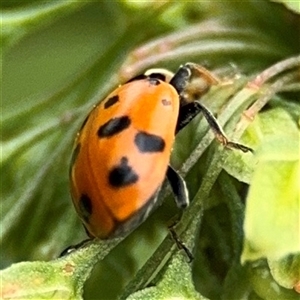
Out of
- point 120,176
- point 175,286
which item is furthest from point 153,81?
point 175,286

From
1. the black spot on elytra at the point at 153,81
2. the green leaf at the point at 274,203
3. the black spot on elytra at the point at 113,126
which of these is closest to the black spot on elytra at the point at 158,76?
the black spot on elytra at the point at 153,81

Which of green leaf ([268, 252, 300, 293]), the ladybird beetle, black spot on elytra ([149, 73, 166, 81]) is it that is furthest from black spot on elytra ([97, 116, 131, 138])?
green leaf ([268, 252, 300, 293])

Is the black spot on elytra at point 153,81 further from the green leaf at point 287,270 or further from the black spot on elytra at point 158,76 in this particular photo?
the green leaf at point 287,270

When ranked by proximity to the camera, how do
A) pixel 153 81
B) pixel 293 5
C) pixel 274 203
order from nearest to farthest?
pixel 274 203, pixel 293 5, pixel 153 81

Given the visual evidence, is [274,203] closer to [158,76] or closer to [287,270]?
[287,270]

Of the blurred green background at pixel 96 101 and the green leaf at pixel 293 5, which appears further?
the blurred green background at pixel 96 101

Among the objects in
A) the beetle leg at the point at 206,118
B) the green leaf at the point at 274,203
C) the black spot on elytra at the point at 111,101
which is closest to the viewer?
the green leaf at the point at 274,203

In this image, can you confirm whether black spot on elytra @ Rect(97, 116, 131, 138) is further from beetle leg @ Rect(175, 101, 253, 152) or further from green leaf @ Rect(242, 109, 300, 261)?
green leaf @ Rect(242, 109, 300, 261)
